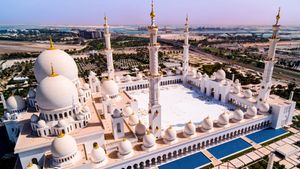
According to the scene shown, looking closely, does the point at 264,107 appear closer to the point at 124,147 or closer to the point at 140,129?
the point at 140,129

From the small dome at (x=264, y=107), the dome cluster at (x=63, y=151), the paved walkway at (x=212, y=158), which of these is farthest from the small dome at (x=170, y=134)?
the small dome at (x=264, y=107)

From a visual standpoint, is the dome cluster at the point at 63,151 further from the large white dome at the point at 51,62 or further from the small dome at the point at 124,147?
the large white dome at the point at 51,62

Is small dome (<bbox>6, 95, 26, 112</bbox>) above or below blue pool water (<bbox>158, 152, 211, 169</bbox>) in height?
above

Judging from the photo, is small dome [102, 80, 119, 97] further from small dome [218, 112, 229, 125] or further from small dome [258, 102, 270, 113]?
small dome [258, 102, 270, 113]

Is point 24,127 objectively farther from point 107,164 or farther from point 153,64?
point 153,64

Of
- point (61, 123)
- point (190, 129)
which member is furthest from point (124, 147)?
point (190, 129)

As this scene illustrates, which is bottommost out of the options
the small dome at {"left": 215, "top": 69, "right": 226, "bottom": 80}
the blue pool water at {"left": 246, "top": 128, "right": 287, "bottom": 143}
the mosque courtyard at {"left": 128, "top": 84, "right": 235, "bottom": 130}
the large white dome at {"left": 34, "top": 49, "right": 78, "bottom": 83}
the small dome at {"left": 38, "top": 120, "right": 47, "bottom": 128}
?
the blue pool water at {"left": 246, "top": 128, "right": 287, "bottom": 143}

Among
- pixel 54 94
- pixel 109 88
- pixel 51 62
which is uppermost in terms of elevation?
pixel 51 62

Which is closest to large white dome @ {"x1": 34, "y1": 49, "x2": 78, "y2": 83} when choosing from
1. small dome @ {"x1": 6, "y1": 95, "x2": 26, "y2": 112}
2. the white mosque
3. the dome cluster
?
the white mosque

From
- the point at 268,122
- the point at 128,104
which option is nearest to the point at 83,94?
the point at 128,104
